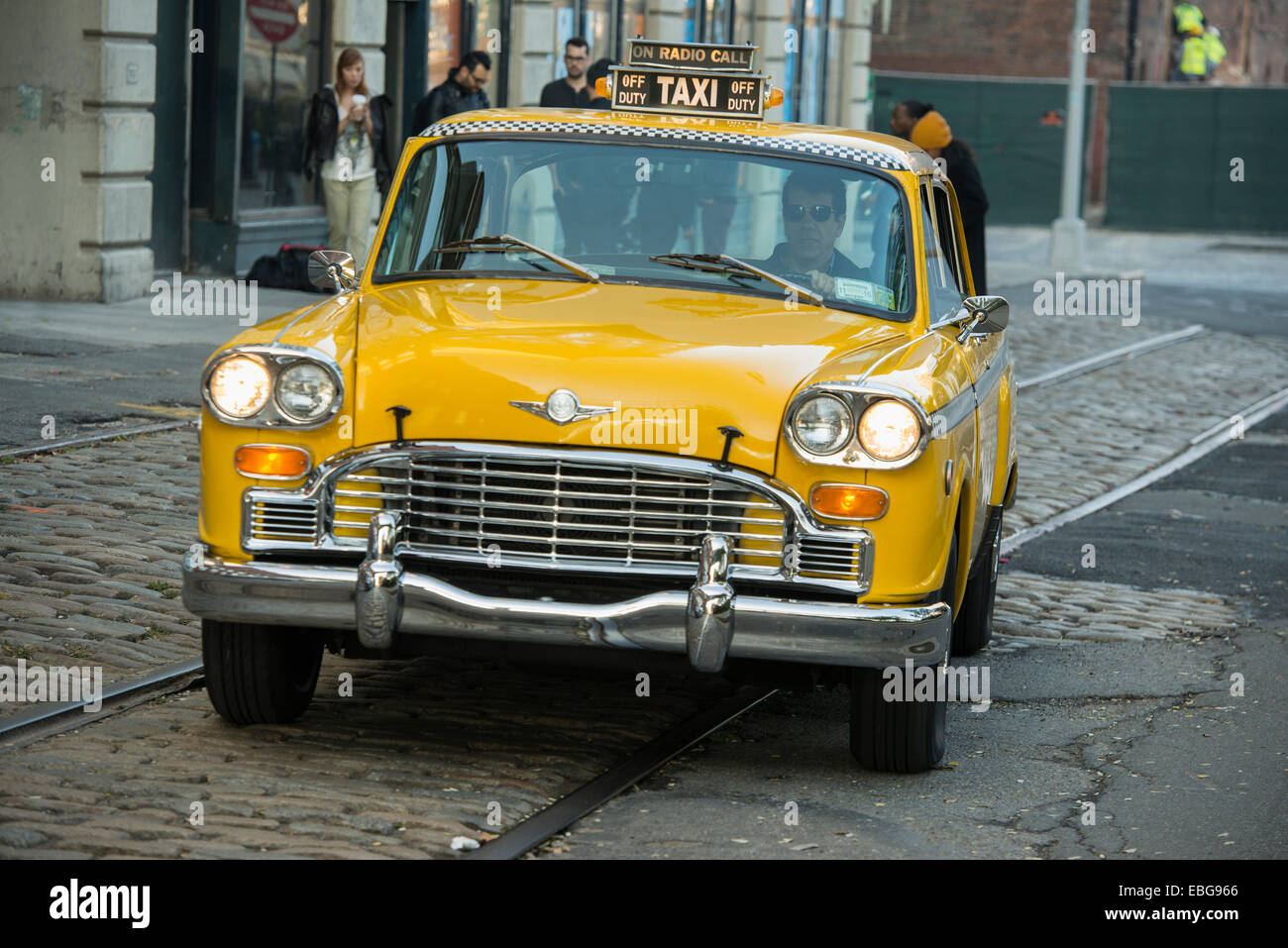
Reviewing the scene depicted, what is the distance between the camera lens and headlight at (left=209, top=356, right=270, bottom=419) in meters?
5.55

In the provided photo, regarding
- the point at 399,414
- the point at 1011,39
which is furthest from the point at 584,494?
the point at 1011,39

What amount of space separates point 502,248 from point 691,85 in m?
1.11

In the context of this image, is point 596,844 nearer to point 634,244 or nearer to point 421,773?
point 421,773

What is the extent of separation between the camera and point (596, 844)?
16.7 feet

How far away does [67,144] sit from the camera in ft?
53.9

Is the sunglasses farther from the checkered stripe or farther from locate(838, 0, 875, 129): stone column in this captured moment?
locate(838, 0, 875, 129): stone column

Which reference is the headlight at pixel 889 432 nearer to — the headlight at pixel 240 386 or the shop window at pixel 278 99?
the headlight at pixel 240 386

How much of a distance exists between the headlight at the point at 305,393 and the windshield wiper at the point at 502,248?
1.15 metres

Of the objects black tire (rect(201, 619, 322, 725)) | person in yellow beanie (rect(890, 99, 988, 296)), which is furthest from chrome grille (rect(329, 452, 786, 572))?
Answer: person in yellow beanie (rect(890, 99, 988, 296))

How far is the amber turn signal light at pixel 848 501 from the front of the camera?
5.41 meters

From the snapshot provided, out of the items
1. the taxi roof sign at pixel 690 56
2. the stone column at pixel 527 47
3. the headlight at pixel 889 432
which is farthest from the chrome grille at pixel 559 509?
the stone column at pixel 527 47

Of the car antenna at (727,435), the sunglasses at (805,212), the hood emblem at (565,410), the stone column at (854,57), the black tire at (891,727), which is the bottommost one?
the black tire at (891,727)

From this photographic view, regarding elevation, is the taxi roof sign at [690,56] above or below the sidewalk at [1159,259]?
above
